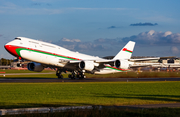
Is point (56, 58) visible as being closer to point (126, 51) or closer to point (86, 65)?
point (86, 65)

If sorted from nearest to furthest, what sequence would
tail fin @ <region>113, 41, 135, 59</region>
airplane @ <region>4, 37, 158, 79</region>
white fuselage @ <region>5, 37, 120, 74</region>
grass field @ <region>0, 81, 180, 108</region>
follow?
grass field @ <region>0, 81, 180, 108</region>, white fuselage @ <region>5, 37, 120, 74</region>, airplane @ <region>4, 37, 158, 79</region>, tail fin @ <region>113, 41, 135, 59</region>

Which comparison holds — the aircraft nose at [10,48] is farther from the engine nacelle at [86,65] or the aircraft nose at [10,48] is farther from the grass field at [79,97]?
the grass field at [79,97]

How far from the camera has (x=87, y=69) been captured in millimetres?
49969

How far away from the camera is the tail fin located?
62.1m

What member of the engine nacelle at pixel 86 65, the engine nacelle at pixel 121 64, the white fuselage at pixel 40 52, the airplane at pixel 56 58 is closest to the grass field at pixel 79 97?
the white fuselage at pixel 40 52

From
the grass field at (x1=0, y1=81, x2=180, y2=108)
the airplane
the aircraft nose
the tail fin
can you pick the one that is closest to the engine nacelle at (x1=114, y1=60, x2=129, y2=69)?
the airplane

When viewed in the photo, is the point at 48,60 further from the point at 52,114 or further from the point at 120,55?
the point at 52,114

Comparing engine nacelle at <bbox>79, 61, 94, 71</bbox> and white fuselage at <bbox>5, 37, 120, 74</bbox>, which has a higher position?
white fuselage at <bbox>5, 37, 120, 74</bbox>

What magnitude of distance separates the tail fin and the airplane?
16.7 ft

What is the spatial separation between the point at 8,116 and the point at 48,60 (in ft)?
121

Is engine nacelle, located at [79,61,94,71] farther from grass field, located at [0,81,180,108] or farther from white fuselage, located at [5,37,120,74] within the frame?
grass field, located at [0,81,180,108]

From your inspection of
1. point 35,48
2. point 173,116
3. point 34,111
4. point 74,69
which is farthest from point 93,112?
point 74,69

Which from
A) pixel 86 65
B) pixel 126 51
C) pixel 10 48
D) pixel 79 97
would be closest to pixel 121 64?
pixel 86 65

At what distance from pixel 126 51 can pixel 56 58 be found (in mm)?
21693
